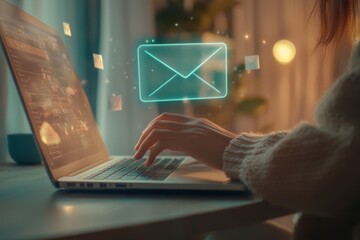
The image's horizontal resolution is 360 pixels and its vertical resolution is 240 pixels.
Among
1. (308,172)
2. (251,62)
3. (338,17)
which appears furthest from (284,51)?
(308,172)

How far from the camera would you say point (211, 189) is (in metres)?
0.54

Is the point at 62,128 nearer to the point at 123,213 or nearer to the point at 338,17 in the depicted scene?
the point at 123,213

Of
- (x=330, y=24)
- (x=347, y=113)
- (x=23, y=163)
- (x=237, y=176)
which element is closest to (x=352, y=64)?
(x=347, y=113)

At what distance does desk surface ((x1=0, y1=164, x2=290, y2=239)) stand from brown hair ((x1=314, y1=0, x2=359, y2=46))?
590mm

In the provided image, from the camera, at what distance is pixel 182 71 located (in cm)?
135

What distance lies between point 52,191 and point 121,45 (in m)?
0.78

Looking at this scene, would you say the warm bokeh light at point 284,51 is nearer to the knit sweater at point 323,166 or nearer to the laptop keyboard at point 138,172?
the laptop keyboard at point 138,172

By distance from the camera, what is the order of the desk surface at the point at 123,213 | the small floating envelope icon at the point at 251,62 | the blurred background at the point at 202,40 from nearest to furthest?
the desk surface at the point at 123,213 < the blurred background at the point at 202,40 < the small floating envelope icon at the point at 251,62

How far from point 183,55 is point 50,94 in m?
0.65

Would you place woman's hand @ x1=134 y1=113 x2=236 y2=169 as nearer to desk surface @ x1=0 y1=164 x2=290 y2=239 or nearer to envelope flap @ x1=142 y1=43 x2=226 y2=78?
desk surface @ x1=0 y1=164 x2=290 y2=239

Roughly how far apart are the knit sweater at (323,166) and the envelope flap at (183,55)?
0.83 meters

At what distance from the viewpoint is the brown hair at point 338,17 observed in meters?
0.90

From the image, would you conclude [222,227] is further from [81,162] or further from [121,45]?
[121,45]

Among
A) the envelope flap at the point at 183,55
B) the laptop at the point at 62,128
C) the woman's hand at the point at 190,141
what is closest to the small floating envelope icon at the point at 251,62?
the envelope flap at the point at 183,55
